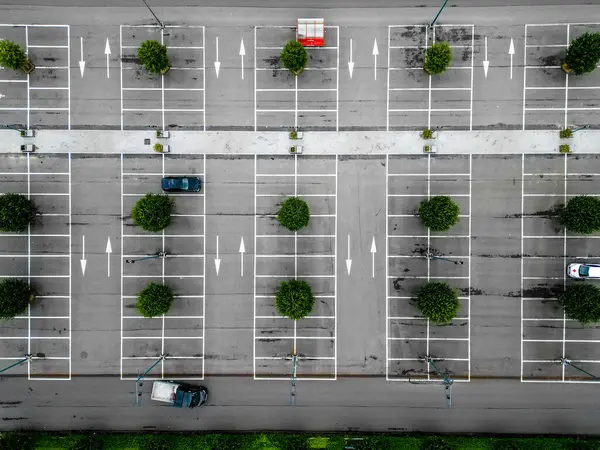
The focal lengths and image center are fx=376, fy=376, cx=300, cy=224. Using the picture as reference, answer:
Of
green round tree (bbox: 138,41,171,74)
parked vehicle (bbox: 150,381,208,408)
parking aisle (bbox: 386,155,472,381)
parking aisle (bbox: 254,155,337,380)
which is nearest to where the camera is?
green round tree (bbox: 138,41,171,74)

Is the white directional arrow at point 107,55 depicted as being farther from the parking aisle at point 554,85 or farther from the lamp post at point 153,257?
the parking aisle at point 554,85

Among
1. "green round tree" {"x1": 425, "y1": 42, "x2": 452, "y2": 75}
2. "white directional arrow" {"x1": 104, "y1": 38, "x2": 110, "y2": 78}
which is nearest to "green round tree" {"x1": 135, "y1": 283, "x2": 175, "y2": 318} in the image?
"white directional arrow" {"x1": 104, "y1": 38, "x2": 110, "y2": 78}

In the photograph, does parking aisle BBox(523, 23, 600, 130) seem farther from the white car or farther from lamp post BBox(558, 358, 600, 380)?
lamp post BBox(558, 358, 600, 380)

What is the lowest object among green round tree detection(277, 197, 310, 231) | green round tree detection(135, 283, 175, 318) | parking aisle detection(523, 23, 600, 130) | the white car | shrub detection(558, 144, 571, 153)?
green round tree detection(135, 283, 175, 318)

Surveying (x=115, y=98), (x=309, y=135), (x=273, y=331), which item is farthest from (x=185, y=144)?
(x=273, y=331)

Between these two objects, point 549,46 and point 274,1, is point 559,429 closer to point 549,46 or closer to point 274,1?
point 549,46

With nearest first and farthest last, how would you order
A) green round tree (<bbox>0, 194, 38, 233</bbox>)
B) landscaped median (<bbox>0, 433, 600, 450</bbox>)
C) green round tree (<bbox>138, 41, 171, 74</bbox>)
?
green round tree (<bbox>0, 194, 38, 233</bbox>) < green round tree (<bbox>138, 41, 171, 74</bbox>) < landscaped median (<bbox>0, 433, 600, 450</bbox>)
